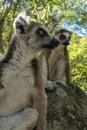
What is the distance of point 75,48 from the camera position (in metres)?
19.2

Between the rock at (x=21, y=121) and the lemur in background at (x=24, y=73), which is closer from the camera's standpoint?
the rock at (x=21, y=121)

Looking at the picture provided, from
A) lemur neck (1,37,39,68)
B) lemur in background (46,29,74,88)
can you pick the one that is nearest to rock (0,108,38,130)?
lemur neck (1,37,39,68)

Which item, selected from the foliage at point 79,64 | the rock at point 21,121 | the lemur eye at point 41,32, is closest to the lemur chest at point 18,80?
the rock at point 21,121

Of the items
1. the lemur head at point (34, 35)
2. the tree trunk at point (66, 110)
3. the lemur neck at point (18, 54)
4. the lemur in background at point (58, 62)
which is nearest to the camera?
the lemur neck at point (18, 54)

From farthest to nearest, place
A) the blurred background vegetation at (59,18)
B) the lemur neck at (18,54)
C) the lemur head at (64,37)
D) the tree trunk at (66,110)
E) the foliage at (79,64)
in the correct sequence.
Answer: the foliage at (79,64) → the lemur head at (64,37) → the blurred background vegetation at (59,18) → the tree trunk at (66,110) → the lemur neck at (18,54)

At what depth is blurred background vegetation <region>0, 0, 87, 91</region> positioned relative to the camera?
25.0 feet

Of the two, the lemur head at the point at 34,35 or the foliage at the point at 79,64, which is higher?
the lemur head at the point at 34,35

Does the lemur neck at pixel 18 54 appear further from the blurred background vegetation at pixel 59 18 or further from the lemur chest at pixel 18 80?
the blurred background vegetation at pixel 59 18

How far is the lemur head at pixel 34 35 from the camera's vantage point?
203 inches

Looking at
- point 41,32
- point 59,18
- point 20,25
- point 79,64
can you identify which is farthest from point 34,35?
point 59,18

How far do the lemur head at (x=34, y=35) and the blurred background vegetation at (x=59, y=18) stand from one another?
105 centimetres

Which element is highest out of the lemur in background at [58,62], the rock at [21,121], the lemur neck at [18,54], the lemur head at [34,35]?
the lemur head at [34,35]

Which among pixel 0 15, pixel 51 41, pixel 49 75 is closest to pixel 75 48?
Answer: pixel 0 15

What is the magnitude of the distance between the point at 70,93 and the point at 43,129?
2.40 meters
